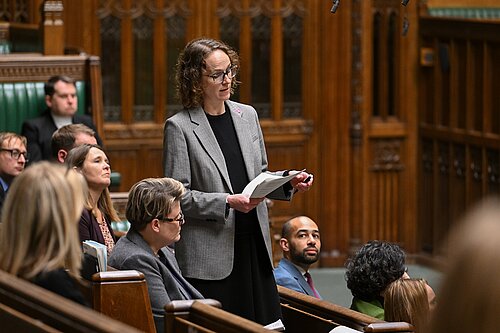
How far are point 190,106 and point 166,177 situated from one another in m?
0.27

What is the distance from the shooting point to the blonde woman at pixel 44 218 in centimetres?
286

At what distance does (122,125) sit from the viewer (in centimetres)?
902

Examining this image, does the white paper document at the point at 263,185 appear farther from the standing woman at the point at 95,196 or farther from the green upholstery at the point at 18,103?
the green upholstery at the point at 18,103

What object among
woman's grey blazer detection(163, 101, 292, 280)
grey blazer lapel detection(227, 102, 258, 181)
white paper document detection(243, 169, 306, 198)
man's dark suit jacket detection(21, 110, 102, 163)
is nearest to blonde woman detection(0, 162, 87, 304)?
white paper document detection(243, 169, 306, 198)

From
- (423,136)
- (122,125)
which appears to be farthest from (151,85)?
(423,136)

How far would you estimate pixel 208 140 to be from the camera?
4359 mm

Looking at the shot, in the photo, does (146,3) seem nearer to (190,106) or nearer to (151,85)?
(151,85)

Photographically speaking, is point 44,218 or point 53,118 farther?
point 53,118

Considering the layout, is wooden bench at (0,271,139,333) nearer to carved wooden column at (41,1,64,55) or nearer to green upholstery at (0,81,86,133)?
green upholstery at (0,81,86,133)

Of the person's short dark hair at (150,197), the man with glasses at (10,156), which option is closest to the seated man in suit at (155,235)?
the person's short dark hair at (150,197)

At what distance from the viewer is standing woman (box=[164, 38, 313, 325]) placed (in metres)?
4.36

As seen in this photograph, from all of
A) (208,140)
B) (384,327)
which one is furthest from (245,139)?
(384,327)

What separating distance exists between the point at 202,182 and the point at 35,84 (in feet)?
12.4

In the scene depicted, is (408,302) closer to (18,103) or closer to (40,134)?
(40,134)
